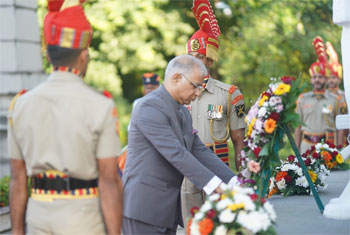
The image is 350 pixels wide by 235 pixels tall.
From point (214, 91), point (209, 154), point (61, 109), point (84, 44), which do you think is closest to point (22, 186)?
point (61, 109)

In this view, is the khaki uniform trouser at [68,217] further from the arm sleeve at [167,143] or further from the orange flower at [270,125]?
the orange flower at [270,125]

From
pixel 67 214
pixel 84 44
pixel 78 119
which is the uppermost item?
pixel 84 44

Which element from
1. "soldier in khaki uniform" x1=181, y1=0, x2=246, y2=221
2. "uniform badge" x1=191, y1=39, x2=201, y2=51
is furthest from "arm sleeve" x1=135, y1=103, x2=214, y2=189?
"uniform badge" x1=191, y1=39, x2=201, y2=51

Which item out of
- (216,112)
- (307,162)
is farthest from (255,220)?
(307,162)

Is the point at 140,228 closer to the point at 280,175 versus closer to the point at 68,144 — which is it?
the point at 68,144

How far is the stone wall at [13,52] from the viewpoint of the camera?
8734 mm

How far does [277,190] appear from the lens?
23.0ft

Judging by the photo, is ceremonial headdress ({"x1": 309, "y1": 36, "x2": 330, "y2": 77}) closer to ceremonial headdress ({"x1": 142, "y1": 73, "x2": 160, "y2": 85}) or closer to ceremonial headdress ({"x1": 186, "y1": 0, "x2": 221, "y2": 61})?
ceremonial headdress ({"x1": 142, "y1": 73, "x2": 160, "y2": 85})

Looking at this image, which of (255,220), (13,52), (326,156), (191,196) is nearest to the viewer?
(255,220)

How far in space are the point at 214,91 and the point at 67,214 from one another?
2.72 m

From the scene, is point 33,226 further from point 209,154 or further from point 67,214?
point 209,154

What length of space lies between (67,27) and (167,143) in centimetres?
Answer: 105

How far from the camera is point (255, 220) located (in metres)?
3.74

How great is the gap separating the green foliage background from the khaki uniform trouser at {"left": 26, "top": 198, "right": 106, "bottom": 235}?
1239cm
